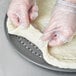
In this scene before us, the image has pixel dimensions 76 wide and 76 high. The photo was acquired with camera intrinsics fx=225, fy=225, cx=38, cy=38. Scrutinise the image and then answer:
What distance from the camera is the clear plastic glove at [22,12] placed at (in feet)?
2.80

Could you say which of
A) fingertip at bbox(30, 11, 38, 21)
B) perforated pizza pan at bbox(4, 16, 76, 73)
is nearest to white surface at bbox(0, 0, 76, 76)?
perforated pizza pan at bbox(4, 16, 76, 73)

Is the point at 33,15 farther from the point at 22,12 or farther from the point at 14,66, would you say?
the point at 14,66

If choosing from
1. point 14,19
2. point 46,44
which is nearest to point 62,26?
point 46,44

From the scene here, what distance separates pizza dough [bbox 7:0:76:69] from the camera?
0.76m

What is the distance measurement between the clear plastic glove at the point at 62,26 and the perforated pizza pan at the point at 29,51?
0.20 feet

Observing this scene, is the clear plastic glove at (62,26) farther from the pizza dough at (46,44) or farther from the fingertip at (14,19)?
the fingertip at (14,19)

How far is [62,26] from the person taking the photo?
0.78 m

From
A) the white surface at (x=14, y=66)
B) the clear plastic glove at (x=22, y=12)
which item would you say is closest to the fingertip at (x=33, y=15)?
the clear plastic glove at (x=22, y=12)

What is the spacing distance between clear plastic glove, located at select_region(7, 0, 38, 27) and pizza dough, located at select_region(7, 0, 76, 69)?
0.9 inches

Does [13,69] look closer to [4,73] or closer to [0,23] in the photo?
[4,73]

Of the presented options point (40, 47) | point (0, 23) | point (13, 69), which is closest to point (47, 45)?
point (40, 47)

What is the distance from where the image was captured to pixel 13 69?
0.80 metres

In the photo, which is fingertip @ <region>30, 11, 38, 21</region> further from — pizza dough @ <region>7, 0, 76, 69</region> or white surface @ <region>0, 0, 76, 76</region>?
white surface @ <region>0, 0, 76, 76</region>

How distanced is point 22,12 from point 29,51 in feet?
0.51
